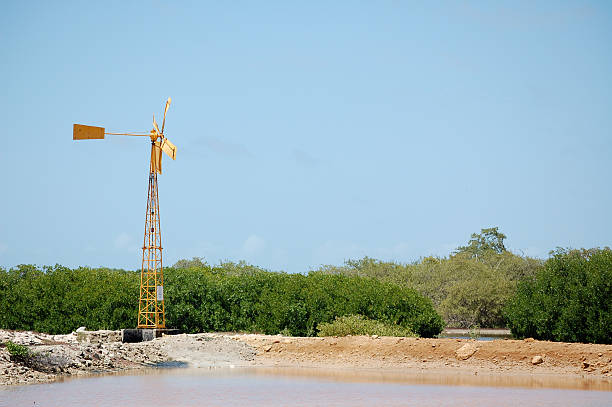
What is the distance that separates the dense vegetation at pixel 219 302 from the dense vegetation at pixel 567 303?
121 inches

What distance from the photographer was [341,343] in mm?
20297

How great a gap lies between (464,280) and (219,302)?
820 inches

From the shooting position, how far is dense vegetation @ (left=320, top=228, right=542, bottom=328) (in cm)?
3659

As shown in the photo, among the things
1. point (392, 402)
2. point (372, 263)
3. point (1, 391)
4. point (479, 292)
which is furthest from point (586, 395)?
point (372, 263)

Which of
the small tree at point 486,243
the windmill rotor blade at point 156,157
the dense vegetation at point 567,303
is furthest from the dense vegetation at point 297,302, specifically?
the small tree at point 486,243

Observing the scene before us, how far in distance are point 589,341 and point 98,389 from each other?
13.9m

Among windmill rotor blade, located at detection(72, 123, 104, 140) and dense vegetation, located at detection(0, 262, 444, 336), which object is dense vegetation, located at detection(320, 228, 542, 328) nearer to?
dense vegetation, located at detection(0, 262, 444, 336)

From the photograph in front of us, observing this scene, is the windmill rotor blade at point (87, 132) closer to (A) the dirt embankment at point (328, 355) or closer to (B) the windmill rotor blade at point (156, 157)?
(B) the windmill rotor blade at point (156, 157)

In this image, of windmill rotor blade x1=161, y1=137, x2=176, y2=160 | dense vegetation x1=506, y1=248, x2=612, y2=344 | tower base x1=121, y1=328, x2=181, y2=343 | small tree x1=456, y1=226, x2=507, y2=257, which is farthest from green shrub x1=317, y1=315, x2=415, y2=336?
small tree x1=456, y1=226, x2=507, y2=257

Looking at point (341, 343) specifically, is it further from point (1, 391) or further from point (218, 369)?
point (1, 391)

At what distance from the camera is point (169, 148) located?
78.5 feet

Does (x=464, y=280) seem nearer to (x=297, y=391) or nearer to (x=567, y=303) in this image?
(x=567, y=303)

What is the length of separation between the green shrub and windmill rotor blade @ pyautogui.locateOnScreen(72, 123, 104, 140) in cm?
930

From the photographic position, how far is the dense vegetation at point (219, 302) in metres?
23.8
